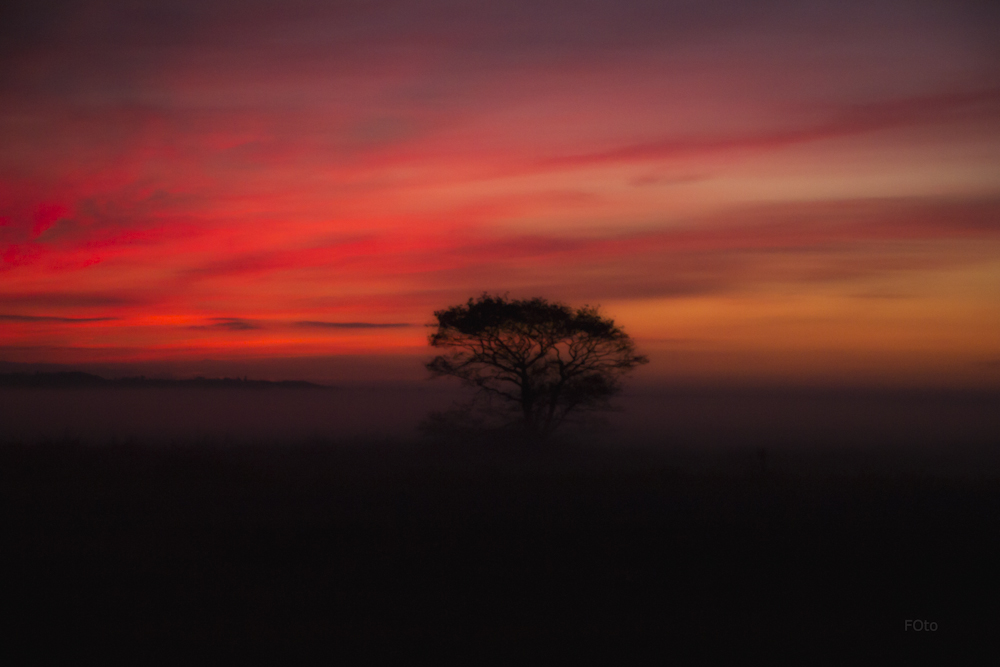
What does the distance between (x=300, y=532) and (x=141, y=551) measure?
2.70 metres

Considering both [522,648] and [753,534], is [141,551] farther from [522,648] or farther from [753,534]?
[753,534]

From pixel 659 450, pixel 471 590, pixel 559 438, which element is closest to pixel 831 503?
pixel 471 590

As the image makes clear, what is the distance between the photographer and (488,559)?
36.9 ft

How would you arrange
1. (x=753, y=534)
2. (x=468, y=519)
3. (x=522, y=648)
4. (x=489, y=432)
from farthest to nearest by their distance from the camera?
(x=489, y=432) → (x=468, y=519) → (x=753, y=534) → (x=522, y=648)

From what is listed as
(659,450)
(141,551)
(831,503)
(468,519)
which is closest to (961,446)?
(659,450)

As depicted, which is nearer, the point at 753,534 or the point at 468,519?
the point at 753,534

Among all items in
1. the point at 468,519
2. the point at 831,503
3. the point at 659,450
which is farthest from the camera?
the point at 659,450

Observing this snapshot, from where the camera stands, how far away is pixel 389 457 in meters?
28.4

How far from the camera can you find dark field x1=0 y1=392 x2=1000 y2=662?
332 inches

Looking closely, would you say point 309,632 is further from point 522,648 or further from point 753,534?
point 753,534

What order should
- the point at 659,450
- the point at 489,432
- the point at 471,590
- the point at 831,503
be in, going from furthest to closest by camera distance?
the point at 659,450 → the point at 489,432 → the point at 831,503 → the point at 471,590

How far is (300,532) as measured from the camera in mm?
12977

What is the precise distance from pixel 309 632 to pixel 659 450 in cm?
3059

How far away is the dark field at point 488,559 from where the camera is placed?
8430 mm
